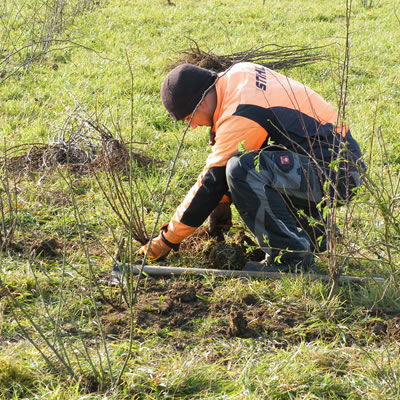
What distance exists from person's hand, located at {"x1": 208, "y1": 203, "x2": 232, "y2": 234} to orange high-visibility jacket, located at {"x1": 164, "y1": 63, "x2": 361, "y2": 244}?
0.45m

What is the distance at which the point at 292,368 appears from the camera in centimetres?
252

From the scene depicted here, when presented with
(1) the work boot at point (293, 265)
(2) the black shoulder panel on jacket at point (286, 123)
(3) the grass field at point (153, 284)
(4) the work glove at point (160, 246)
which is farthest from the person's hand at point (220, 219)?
(2) the black shoulder panel on jacket at point (286, 123)

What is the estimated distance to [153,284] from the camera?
3.36 m

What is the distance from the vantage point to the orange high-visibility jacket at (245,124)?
3.23 m

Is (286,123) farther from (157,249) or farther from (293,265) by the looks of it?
(157,249)

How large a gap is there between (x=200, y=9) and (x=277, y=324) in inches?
285

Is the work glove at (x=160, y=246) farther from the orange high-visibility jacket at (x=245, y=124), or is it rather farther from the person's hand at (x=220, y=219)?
the person's hand at (x=220, y=219)

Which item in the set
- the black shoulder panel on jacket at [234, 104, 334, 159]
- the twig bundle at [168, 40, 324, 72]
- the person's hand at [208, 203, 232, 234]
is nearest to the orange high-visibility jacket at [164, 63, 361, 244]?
the black shoulder panel on jacket at [234, 104, 334, 159]

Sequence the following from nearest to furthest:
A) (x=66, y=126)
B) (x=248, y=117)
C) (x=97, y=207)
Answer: (x=248, y=117) → (x=97, y=207) → (x=66, y=126)

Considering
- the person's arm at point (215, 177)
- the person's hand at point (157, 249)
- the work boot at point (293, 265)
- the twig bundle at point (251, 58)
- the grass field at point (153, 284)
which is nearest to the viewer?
the grass field at point (153, 284)

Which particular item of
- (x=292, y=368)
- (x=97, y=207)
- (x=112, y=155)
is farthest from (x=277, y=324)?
(x=112, y=155)

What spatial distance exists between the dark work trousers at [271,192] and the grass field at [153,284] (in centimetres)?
22

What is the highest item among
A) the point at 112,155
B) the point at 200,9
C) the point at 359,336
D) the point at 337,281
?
the point at 200,9

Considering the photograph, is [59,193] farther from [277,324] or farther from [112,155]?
[277,324]
